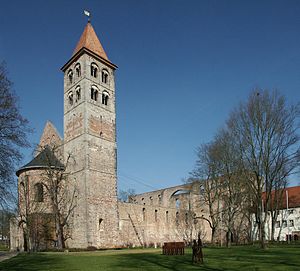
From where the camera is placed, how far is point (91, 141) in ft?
110

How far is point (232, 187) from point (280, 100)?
31.3 feet

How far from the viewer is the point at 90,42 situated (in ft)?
123

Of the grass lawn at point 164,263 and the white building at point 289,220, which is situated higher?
Result: the grass lawn at point 164,263

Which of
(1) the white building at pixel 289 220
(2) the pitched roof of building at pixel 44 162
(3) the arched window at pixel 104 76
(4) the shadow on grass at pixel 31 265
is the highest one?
(3) the arched window at pixel 104 76

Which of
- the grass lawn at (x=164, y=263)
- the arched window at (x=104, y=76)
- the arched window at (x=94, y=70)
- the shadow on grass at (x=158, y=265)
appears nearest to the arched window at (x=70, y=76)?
the arched window at (x=94, y=70)

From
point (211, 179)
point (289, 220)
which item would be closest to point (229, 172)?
point (211, 179)

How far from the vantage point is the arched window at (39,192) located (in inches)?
1326

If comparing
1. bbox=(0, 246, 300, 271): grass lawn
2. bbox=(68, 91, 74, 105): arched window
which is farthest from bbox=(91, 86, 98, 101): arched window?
bbox=(0, 246, 300, 271): grass lawn

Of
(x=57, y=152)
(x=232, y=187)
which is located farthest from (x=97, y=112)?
(x=232, y=187)

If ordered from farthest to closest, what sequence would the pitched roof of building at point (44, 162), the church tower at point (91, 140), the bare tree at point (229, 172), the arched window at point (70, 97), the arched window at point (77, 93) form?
the arched window at point (70, 97), the arched window at point (77, 93), the pitched roof of building at point (44, 162), the church tower at point (91, 140), the bare tree at point (229, 172)

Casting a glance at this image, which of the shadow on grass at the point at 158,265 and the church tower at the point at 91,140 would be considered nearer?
the shadow on grass at the point at 158,265

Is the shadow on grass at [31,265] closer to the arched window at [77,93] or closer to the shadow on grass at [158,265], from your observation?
the shadow on grass at [158,265]

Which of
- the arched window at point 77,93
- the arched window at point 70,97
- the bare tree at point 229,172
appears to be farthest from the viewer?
the arched window at point 70,97

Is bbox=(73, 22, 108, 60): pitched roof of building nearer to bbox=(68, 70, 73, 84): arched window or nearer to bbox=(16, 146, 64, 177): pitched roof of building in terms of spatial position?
bbox=(68, 70, 73, 84): arched window
